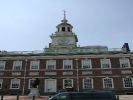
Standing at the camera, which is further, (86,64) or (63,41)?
(63,41)

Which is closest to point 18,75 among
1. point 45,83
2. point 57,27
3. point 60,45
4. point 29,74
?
point 29,74

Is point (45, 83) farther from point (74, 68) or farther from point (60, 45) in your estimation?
point (60, 45)

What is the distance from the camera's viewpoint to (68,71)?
1526 inches

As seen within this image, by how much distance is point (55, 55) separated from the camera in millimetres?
40188

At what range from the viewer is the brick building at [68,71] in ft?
124

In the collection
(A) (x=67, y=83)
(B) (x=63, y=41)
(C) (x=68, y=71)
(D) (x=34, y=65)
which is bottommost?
(A) (x=67, y=83)

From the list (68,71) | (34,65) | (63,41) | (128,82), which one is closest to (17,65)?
(34,65)

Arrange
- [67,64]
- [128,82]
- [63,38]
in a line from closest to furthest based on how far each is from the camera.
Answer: [128,82] < [67,64] < [63,38]

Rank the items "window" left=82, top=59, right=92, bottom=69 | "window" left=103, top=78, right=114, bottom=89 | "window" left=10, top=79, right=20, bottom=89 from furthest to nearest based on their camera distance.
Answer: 1. "window" left=82, top=59, right=92, bottom=69
2. "window" left=10, top=79, right=20, bottom=89
3. "window" left=103, top=78, right=114, bottom=89

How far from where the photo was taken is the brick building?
37.7 m

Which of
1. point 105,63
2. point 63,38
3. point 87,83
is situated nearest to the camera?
point 87,83

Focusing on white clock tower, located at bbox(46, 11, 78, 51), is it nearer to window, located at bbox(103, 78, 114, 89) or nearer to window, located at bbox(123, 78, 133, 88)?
window, located at bbox(103, 78, 114, 89)

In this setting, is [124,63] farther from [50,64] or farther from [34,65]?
[34,65]

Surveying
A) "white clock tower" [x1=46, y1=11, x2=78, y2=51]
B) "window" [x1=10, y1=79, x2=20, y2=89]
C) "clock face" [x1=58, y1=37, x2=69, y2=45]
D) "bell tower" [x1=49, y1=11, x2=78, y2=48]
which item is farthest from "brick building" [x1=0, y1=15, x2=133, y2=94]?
"clock face" [x1=58, y1=37, x2=69, y2=45]
